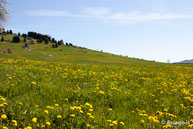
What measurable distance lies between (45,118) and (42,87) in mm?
3094

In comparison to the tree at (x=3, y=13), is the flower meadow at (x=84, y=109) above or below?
below

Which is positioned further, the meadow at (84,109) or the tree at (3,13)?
the tree at (3,13)

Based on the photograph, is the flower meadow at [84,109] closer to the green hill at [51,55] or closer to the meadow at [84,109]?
the meadow at [84,109]

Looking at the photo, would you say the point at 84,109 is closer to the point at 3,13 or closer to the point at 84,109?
the point at 84,109

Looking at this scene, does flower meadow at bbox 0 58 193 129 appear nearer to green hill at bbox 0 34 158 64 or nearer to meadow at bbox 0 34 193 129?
meadow at bbox 0 34 193 129

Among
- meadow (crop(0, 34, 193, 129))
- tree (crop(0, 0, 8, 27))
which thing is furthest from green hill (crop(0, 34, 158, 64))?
meadow (crop(0, 34, 193, 129))

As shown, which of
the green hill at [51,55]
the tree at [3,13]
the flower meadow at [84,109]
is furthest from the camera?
the green hill at [51,55]

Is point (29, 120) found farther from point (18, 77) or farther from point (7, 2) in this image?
point (7, 2)

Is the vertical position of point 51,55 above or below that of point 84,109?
above

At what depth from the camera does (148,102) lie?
6.77m

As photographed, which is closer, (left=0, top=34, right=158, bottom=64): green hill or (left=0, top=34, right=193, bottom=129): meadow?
(left=0, top=34, right=193, bottom=129): meadow

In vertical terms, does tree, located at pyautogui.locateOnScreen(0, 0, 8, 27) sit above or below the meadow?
above

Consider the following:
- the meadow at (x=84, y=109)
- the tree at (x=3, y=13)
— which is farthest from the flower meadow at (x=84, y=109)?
the tree at (x=3, y=13)

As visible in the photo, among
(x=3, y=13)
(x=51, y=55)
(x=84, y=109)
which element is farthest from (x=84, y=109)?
(x=51, y=55)
